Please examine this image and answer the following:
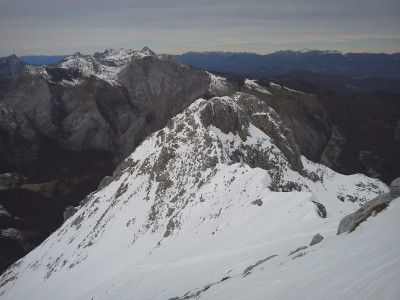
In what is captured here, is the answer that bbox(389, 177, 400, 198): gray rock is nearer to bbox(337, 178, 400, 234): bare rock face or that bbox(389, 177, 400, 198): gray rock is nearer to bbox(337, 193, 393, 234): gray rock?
bbox(337, 178, 400, 234): bare rock face

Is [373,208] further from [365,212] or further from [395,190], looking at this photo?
[395,190]

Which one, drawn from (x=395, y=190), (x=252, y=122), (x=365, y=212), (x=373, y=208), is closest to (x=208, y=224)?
(x=365, y=212)

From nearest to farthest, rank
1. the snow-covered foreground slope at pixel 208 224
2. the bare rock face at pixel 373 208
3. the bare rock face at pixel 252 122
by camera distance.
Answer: the snow-covered foreground slope at pixel 208 224 → the bare rock face at pixel 373 208 → the bare rock face at pixel 252 122

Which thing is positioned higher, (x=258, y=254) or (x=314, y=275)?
(x=314, y=275)

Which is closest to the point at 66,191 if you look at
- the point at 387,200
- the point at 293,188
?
the point at 293,188

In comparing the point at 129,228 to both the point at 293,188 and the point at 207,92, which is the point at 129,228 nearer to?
the point at 293,188

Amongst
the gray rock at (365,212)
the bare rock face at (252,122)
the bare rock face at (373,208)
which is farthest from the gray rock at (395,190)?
the bare rock face at (252,122)

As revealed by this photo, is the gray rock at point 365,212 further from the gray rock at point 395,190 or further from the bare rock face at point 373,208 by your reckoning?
the gray rock at point 395,190

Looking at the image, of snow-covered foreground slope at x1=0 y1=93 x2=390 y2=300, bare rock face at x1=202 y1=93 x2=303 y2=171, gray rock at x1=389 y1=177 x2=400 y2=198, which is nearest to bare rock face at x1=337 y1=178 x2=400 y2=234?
gray rock at x1=389 y1=177 x2=400 y2=198

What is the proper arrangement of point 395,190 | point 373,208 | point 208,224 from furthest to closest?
point 208,224 < point 373,208 < point 395,190
